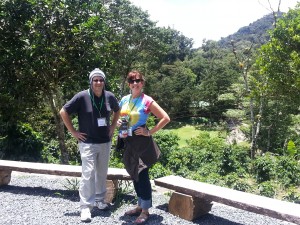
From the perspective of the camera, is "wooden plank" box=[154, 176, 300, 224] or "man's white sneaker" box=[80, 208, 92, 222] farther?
"man's white sneaker" box=[80, 208, 92, 222]

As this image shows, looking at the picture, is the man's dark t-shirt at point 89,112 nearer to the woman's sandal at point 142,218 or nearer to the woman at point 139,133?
the woman at point 139,133

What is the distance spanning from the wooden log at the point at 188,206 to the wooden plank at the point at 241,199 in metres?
0.08

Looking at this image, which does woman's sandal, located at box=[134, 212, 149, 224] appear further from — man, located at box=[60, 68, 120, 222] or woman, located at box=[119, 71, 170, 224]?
man, located at box=[60, 68, 120, 222]

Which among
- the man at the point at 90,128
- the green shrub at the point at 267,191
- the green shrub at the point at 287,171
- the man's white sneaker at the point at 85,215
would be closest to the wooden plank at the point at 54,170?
the man at the point at 90,128

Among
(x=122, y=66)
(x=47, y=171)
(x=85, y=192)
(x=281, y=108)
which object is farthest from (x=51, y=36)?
(x=122, y=66)

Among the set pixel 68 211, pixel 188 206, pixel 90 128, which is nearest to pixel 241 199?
pixel 188 206

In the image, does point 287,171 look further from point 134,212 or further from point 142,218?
point 142,218

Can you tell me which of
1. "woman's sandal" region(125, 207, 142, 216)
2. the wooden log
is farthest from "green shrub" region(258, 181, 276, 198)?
"woman's sandal" region(125, 207, 142, 216)

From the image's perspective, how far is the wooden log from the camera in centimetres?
392

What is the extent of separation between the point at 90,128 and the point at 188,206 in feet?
4.71

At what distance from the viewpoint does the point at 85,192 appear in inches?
152

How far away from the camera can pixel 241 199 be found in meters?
3.53

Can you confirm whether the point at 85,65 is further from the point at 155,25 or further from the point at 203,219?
the point at 155,25

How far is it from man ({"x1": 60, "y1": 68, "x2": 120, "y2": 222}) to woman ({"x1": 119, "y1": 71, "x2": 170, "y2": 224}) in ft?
0.99
